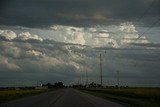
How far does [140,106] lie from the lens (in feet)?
119

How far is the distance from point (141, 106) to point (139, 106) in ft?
0.75

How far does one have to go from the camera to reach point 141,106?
36156mm

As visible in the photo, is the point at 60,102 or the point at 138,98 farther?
Answer: the point at 138,98

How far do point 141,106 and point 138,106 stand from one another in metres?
0.35

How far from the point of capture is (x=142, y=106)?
3609 centimetres

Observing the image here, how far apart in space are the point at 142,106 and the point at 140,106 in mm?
228

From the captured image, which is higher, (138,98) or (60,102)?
(138,98)

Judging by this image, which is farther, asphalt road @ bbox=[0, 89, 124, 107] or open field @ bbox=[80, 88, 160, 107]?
open field @ bbox=[80, 88, 160, 107]

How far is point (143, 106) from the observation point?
3600 cm

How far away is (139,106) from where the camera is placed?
36312 millimetres

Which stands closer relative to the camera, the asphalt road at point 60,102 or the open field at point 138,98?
the asphalt road at point 60,102

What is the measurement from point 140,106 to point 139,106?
0.35 feet

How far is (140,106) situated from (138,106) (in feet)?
0.75

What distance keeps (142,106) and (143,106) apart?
0.12 metres
